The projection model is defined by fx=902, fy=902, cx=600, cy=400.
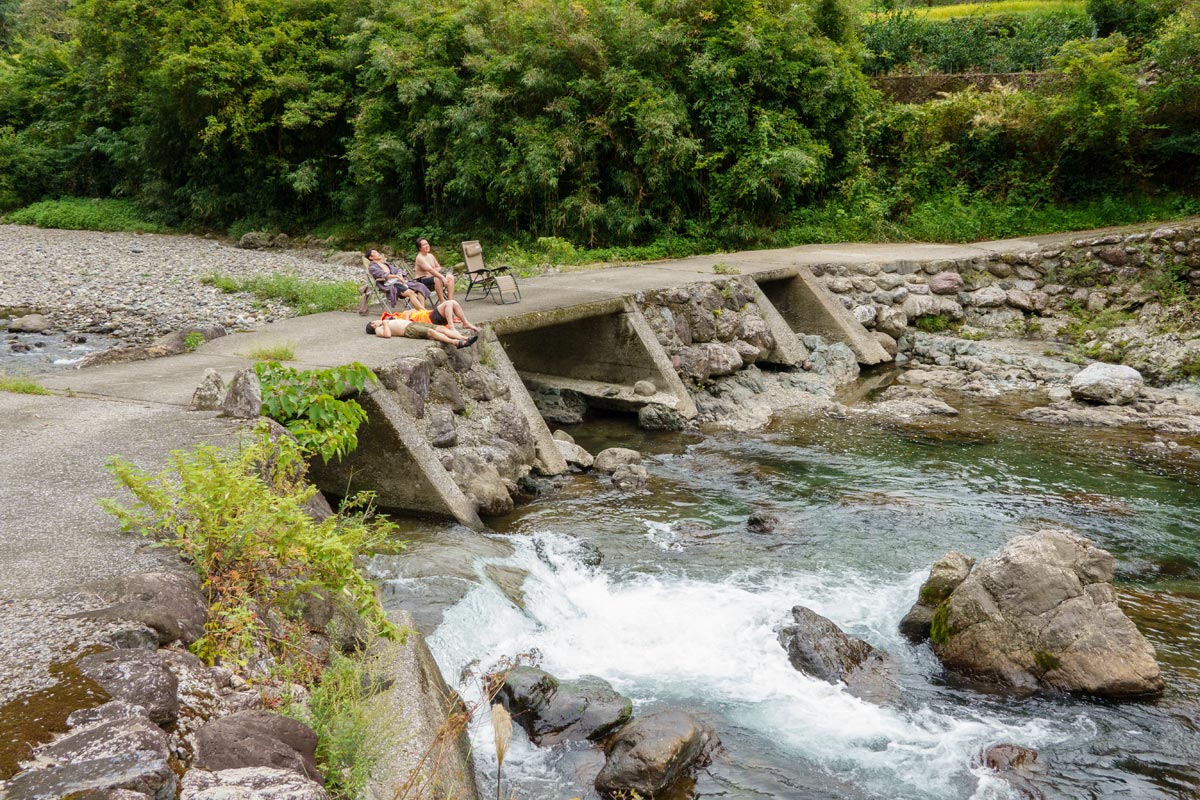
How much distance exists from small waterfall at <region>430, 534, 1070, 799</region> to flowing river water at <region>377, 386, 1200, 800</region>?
15mm

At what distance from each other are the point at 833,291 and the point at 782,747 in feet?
37.8

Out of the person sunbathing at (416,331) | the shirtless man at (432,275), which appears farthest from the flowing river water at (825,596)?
the shirtless man at (432,275)

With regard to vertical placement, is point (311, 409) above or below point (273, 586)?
above

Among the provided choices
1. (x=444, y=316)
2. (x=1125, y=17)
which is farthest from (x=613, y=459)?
(x=1125, y=17)

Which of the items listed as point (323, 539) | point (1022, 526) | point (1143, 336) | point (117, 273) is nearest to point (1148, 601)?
point (1022, 526)

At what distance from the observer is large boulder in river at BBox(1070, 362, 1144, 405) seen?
1207 centimetres

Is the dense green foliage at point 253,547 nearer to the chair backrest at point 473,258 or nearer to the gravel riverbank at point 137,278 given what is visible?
the chair backrest at point 473,258

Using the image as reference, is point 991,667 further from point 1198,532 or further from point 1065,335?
point 1065,335

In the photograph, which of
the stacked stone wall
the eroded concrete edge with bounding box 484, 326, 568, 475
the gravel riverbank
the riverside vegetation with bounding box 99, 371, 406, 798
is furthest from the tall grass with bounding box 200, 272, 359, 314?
the riverside vegetation with bounding box 99, 371, 406, 798

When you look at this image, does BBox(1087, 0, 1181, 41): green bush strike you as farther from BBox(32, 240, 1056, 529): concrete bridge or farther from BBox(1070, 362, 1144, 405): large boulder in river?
BBox(1070, 362, 1144, 405): large boulder in river

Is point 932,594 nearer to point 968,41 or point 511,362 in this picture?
point 511,362

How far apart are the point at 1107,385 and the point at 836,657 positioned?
27.5ft

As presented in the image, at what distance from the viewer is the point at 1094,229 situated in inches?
699

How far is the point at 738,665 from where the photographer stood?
5.99 meters
